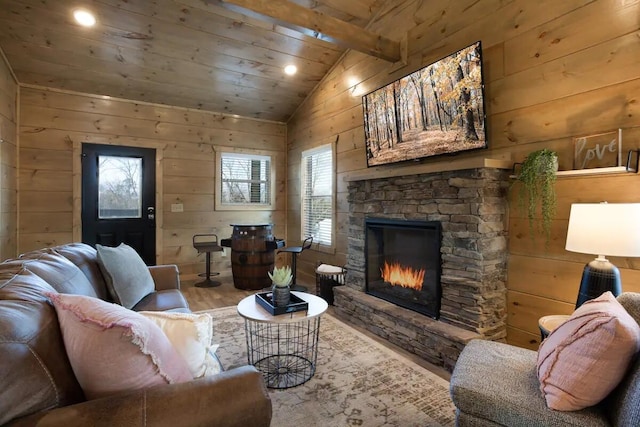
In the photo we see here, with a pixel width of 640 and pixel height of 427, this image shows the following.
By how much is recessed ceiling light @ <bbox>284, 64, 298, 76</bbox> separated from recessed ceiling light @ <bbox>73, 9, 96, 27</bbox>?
83.0 inches

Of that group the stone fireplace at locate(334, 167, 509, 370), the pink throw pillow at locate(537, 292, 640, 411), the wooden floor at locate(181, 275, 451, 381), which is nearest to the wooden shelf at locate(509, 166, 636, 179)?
the stone fireplace at locate(334, 167, 509, 370)

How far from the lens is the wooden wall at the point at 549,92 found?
1.95 meters

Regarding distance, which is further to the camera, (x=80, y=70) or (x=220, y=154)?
(x=220, y=154)

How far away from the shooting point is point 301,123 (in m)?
5.29

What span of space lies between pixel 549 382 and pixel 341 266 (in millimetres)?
3092

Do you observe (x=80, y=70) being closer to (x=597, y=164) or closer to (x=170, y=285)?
(x=170, y=285)

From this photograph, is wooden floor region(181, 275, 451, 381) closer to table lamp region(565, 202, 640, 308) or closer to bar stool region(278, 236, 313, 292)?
bar stool region(278, 236, 313, 292)

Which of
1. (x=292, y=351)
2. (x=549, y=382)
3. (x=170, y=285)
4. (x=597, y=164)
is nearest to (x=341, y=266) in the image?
(x=292, y=351)

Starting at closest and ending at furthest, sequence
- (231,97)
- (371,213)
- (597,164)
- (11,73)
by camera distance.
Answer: (597,164) → (371,213) → (11,73) → (231,97)

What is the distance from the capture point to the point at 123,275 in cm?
225

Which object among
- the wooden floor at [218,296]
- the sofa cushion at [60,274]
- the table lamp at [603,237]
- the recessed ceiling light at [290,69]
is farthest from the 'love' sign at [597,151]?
the recessed ceiling light at [290,69]

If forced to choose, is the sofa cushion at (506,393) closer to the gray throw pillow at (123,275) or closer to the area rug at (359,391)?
the area rug at (359,391)

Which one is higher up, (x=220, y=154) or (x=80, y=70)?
(x=80, y=70)

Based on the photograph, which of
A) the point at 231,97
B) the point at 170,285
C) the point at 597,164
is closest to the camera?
the point at 597,164
